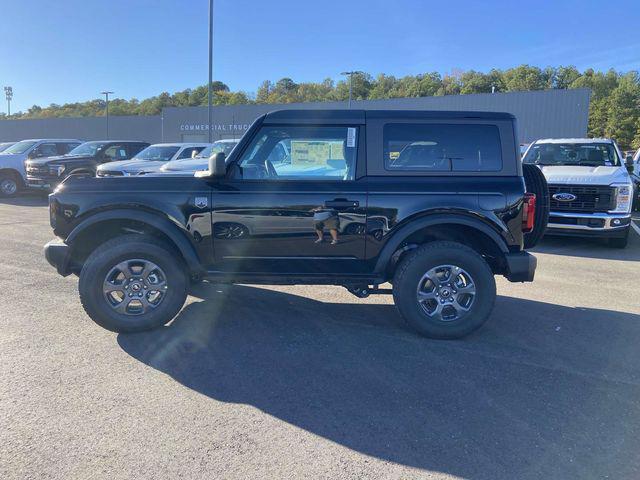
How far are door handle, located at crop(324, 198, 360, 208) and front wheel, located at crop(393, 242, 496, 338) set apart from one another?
0.68 metres

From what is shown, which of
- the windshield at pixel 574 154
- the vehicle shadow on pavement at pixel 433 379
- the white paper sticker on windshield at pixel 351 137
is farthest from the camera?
the windshield at pixel 574 154

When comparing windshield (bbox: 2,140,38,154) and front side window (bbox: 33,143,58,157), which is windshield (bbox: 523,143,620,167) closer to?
front side window (bbox: 33,143,58,157)

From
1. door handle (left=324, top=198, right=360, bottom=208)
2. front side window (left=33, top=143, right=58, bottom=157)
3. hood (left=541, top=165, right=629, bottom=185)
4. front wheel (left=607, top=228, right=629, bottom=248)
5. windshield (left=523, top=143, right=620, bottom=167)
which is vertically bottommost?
front wheel (left=607, top=228, right=629, bottom=248)

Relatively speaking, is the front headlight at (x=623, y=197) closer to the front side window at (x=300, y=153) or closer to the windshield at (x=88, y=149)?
the front side window at (x=300, y=153)

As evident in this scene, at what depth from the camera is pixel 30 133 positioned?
166ft

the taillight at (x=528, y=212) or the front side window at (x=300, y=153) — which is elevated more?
the front side window at (x=300, y=153)

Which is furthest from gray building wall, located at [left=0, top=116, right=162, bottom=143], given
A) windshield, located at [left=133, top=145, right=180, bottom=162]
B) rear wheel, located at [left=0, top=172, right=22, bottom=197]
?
windshield, located at [left=133, top=145, right=180, bottom=162]

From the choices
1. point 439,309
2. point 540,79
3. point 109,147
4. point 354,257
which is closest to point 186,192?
point 354,257

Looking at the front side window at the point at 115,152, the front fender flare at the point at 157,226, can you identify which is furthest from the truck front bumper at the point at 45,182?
the front fender flare at the point at 157,226

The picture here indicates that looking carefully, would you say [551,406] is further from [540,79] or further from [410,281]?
[540,79]

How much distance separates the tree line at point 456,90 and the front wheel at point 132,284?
63600 mm

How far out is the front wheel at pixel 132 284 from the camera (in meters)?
4.18

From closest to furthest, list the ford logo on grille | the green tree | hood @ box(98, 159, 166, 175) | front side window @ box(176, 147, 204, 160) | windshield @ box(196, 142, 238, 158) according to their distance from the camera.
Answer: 1. the ford logo on grille
2. hood @ box(98, 159, 166, 175)
3. windshield @ box(196, 142, 238, 158)
4. front side window @ box(176, 147, 204, 160)
5. the green tree

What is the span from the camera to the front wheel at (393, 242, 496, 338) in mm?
4176
